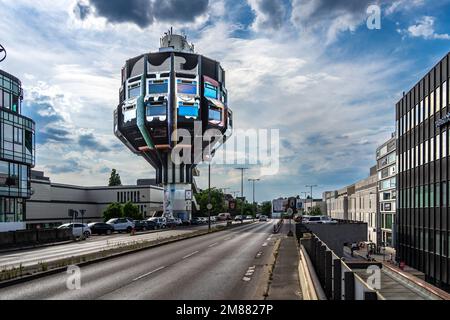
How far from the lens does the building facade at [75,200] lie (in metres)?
96.1

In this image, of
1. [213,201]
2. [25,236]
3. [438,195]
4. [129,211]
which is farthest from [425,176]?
[213,201]

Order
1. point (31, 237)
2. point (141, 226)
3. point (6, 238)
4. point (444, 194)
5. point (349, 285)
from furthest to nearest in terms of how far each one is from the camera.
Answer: point (141, 226), point (444, 194), point (31, 237), point (6, 238), point (349, 285)

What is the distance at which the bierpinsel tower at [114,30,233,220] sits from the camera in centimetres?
11281

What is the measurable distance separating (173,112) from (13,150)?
56641 mm

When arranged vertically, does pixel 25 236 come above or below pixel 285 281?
below

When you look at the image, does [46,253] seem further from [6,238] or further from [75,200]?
[75,200]

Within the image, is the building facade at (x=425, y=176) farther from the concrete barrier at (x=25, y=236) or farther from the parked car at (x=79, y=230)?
the concrete barrier at (x=25, y=236)

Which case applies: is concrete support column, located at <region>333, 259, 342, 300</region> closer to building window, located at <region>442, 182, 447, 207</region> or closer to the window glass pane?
building window, located at <region>442, 182, 447, 207</region>

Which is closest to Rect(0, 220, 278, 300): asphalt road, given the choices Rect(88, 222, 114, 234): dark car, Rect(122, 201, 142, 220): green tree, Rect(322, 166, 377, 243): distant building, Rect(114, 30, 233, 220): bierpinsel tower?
Rect(88, 222, 114, 234): dark car

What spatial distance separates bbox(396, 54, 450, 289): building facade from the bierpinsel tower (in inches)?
2249

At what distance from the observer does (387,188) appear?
322 feet

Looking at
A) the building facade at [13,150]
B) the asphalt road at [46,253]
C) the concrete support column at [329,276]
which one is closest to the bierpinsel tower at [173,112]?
the building facade at [13,150]

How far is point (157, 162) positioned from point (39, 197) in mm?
34187

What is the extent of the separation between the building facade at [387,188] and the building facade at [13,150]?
205 feet
